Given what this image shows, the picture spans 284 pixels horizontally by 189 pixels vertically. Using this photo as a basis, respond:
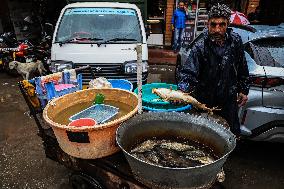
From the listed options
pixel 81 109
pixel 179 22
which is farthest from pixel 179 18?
pixel 81 109

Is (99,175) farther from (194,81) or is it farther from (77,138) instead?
(194,81)

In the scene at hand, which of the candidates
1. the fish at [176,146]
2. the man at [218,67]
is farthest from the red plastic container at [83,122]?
the man at [218,67]

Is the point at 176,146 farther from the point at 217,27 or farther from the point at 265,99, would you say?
the point at 265,99

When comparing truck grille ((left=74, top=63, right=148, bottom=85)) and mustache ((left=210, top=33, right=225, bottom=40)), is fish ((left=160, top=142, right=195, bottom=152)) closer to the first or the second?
mustache ((left=210, top=33, right=225, bottom=40))

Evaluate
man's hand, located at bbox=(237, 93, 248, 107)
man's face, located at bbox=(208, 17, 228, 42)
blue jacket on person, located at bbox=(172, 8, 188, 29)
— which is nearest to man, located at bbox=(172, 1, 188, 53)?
blue jacket on person, located at bbox=(172, 8, 188, 29)

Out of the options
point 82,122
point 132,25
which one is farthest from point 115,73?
point 82,122

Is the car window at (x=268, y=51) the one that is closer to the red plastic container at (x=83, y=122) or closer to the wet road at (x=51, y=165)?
the wet road at (x=51, y=165)

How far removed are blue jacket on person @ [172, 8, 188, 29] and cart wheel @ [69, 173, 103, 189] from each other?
27.7 ft

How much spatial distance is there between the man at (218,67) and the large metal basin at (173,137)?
1.75 ft

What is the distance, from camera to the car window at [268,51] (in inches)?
151

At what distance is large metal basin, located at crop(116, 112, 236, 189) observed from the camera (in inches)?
81.7

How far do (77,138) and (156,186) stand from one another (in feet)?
2.87

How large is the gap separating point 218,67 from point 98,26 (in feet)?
11.4

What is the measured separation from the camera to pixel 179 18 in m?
10.5
